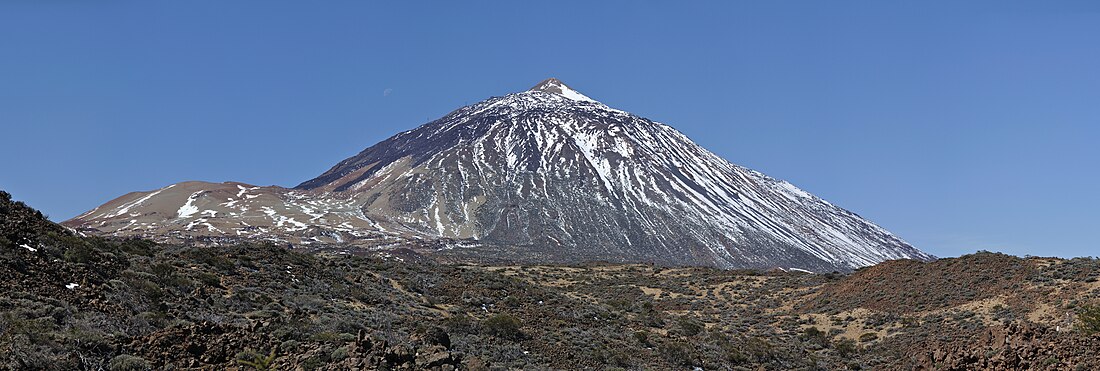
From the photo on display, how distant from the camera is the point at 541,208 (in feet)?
493

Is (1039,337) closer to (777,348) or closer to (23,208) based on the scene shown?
(777,348)

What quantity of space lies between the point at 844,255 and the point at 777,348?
130m

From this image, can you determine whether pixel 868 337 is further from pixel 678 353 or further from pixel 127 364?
pixel 127 364

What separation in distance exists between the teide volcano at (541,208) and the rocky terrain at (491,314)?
6948 centimetres

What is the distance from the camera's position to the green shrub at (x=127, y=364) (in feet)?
36.9

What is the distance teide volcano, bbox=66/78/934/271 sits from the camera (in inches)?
4983

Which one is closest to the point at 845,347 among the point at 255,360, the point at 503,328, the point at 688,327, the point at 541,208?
the point at 688,327

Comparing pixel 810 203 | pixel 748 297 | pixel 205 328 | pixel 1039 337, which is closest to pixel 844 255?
pixel 810 203

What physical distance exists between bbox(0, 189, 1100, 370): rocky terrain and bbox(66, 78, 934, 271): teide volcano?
69.5 metres

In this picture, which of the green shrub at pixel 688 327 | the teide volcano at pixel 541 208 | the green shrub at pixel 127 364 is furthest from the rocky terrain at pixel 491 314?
the teide volcano at pixel 541 208

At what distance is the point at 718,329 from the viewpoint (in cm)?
3081

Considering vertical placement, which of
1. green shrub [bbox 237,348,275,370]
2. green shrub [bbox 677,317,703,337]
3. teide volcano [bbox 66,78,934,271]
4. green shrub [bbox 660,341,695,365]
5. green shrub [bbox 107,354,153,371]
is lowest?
green shrub [bbox 107,354,153,371]

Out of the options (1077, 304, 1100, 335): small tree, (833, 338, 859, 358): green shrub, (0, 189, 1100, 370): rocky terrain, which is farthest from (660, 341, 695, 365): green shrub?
(1077, 304, 1100, 335): small tree

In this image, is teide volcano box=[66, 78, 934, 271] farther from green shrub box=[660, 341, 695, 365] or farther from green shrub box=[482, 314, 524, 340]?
green shrub box=[482, 314, 524, 340]
